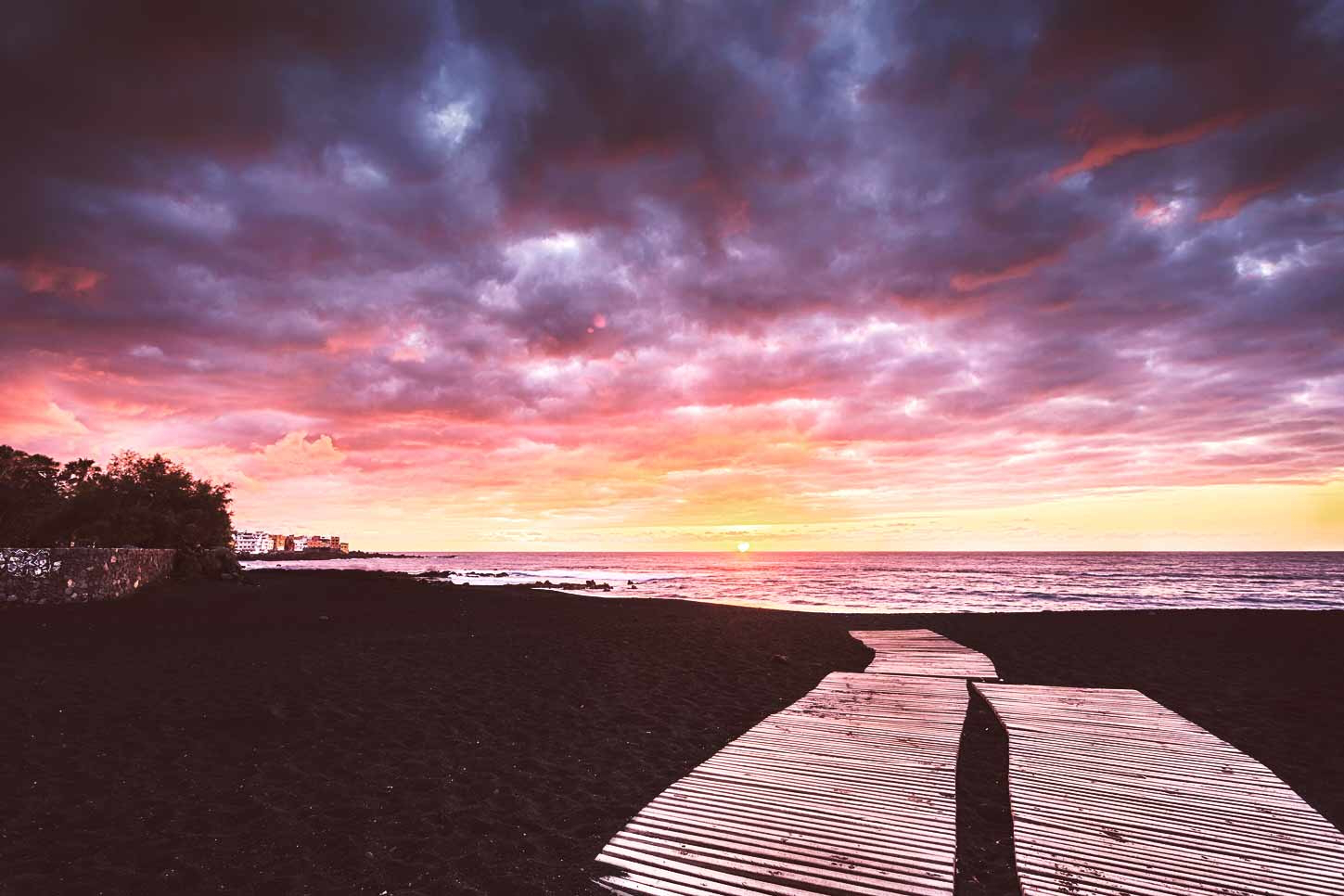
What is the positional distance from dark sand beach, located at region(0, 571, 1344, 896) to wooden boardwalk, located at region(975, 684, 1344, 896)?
0.63 meters

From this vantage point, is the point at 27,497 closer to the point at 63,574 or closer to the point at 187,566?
the point at 187,566

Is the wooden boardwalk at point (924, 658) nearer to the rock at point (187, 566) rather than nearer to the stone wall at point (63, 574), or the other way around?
the stone wall at point (63, 574)

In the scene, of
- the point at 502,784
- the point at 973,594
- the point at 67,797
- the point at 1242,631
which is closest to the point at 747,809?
the point at 502,784

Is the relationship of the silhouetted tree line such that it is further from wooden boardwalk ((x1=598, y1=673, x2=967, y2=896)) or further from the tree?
wooden boardwalk ((x1=598, y1=673, x2=967, y2=896))

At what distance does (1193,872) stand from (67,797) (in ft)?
36.9

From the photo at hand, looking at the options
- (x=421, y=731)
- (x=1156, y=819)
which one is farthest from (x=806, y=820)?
(x=421, y=731)

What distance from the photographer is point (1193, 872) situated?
5.20 metres

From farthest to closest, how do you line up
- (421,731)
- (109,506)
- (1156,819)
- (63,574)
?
(109,506) < (63,574) < (421,731) < (1156,819)

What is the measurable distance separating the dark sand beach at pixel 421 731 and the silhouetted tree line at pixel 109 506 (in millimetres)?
18364

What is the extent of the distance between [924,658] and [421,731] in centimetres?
1180

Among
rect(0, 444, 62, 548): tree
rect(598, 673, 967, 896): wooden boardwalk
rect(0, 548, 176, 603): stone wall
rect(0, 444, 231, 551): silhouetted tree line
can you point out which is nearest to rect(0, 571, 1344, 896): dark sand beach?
rect(598, 673, 967, 896): wooden boardwalk

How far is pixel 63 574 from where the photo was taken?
23844 mm

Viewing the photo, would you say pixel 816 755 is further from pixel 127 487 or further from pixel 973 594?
pixel 127 487

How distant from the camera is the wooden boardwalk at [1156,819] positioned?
16.6 feet
